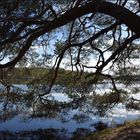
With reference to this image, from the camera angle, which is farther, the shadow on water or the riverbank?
the shadow on water

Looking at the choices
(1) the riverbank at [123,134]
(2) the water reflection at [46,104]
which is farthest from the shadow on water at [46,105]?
(1) the riverbank at [123,134]

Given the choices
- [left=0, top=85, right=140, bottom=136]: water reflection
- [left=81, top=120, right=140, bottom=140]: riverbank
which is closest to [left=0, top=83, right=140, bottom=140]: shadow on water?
[left=0, top=85, right=140, bottom=136]: water reflection

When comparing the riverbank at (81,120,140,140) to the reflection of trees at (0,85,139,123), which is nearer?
the riverbank at (81,120,140,140)

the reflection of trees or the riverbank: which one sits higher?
the reflection of trees

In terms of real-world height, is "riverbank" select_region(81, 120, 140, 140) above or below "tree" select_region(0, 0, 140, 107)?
below

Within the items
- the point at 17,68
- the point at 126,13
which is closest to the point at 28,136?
the point at 17,68

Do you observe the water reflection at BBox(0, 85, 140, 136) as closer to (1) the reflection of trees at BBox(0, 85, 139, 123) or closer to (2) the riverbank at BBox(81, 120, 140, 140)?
(1) the reflection of trees at BBox(0, 85, 139, 123)

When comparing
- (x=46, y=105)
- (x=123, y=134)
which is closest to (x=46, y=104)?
(x=46, y=105)

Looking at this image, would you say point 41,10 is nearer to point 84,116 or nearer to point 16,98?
point 16,98

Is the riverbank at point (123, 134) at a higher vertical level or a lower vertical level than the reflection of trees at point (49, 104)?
lower

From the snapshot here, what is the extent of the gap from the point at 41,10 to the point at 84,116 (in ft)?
10.6

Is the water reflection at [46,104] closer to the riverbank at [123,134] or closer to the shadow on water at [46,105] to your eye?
the shadow on water at [46,105]

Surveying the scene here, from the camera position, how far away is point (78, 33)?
26.9ft

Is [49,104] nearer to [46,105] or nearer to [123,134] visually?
[46,105]
